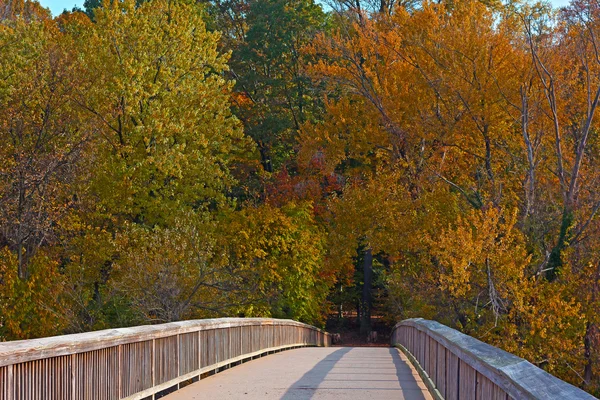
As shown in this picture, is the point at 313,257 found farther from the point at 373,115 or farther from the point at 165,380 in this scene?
the point at 165,380

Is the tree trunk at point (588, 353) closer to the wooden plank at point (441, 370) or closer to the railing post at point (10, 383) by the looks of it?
the wooden plank at point (441, 370)

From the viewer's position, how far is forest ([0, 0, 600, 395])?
26.2 m

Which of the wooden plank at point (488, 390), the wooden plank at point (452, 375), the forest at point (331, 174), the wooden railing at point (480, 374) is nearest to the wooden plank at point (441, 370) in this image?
the wooden railing at point (480, 374)

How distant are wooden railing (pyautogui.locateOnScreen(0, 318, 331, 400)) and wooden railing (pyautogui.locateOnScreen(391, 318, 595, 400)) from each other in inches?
147

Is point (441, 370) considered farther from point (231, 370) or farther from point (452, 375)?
point (231, 370)

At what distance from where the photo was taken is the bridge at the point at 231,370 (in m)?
6.93

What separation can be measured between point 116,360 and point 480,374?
441 centimetres

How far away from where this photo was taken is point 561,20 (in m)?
29.2

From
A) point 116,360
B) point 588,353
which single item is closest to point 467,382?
point 116,360

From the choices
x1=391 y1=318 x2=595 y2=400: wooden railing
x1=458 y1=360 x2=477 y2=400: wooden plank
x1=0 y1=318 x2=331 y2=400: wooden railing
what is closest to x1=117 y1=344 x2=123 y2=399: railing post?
x1=0 y1=318 x2=331 y2=400: wooden railing

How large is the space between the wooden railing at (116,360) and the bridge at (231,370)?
0.4 inches

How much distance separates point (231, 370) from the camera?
1573 centimetres

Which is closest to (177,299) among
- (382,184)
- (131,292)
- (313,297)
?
(131,292)

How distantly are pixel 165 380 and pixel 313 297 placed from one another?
2891 centimetres
